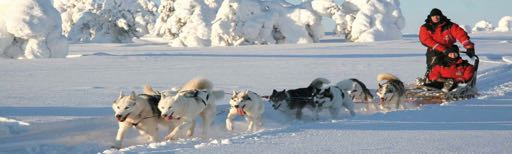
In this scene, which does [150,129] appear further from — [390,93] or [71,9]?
[71,9]

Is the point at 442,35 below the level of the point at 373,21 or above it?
above

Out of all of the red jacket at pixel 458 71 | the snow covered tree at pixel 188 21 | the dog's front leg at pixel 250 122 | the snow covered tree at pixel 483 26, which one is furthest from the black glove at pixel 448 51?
the snow covered tree at pixel 483 26

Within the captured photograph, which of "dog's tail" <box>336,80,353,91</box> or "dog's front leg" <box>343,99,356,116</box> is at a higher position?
"dog's tail" <box>336,80,353,91</box>

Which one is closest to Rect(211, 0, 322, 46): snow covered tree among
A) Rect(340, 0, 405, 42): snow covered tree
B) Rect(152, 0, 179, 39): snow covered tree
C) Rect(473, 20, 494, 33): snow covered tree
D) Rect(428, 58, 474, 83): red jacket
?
Rect(340, 0, 405, 42): snow covered tree

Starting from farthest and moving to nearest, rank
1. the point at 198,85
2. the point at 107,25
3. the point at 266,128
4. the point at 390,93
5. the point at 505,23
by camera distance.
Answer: the point at 505,23 < the point at 107,25 < the point at 390,93 < the point at 266,128 < the point at 198,85

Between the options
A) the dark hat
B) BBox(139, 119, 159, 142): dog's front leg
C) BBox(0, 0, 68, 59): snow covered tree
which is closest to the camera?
BBox(139, 119, 159, 142): dog's front leg

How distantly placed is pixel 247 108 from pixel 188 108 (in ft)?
2.44

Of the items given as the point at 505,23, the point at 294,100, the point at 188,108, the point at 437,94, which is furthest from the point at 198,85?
the point at 505,23

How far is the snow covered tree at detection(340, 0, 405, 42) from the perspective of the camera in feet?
125

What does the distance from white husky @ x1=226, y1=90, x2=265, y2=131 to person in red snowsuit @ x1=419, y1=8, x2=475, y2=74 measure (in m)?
3.06

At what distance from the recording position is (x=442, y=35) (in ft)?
26.9

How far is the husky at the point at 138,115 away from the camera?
16.8 ft

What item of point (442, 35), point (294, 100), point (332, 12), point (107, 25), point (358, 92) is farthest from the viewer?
point (107, 25)

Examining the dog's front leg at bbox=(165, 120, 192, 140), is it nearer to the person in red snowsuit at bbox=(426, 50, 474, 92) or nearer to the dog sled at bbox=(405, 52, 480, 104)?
the dog sled at bbox=(405, 52, 480, 104)
